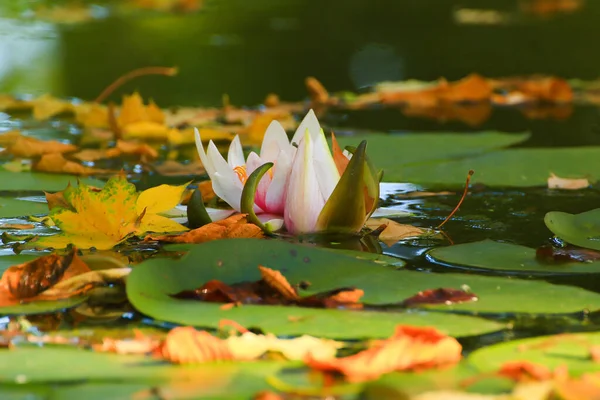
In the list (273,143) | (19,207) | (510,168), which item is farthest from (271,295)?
(510,168)

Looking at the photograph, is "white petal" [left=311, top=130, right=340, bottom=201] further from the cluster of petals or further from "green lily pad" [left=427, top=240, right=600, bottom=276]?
"green lily pad" [left=427, top=240, right=600, bottom=276]

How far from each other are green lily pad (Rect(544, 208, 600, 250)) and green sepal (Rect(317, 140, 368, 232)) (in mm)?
331

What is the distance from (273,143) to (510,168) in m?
0.88

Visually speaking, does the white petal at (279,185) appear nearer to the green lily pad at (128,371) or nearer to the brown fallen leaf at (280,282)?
Answer: the brown fallen leaf at (280,282)

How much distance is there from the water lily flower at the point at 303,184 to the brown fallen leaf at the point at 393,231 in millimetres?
54

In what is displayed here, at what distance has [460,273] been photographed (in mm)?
1609

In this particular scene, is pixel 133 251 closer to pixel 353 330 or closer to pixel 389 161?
pixel 353 330

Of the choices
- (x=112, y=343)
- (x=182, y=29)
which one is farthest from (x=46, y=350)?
(x=182, y=29)

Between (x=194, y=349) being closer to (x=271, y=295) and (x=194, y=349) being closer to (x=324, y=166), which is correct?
(x=271, y=295)

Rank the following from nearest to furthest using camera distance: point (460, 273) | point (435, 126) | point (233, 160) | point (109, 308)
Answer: point (109, 308), point (460, 273), point (233, 160), point (435, 126)

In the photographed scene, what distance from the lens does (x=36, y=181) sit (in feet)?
8.20

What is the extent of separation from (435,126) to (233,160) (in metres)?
1.68

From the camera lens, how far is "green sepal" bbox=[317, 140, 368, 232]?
175cm

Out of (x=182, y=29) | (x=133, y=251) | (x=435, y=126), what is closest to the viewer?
(x=133, y=251)
